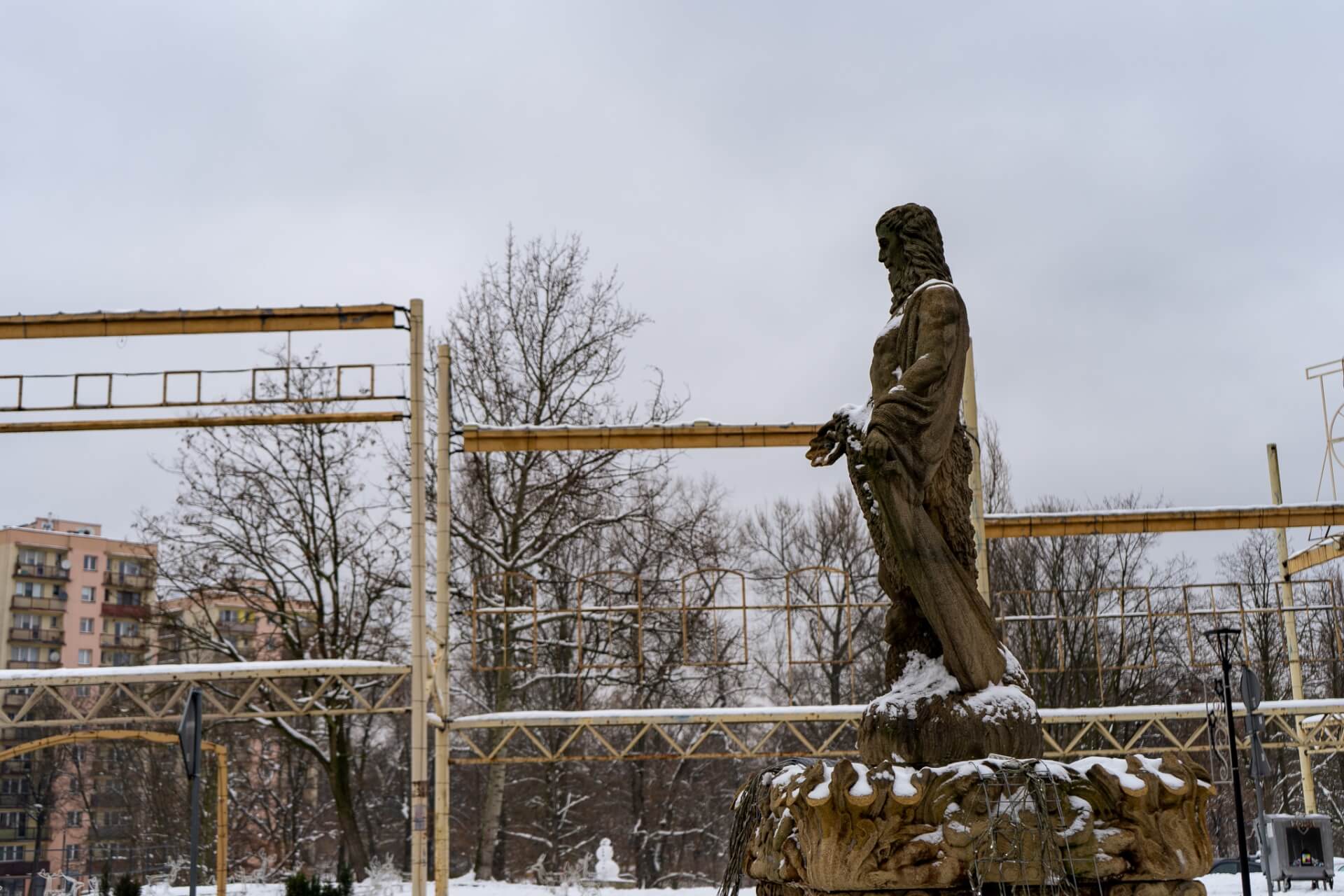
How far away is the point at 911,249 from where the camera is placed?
547 cm

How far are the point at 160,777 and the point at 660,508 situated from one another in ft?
56.7

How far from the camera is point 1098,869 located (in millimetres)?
4047

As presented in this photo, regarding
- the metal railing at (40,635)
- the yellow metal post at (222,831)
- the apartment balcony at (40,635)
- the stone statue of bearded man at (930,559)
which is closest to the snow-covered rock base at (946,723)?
the stone statue of bearded man at (930,559)

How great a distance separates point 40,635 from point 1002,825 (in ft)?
217

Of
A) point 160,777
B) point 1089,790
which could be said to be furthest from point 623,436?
point 160,777

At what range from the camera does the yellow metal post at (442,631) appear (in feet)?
48.2

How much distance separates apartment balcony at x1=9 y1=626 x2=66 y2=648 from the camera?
6003 cm

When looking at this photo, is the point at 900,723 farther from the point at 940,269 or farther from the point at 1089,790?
the point at 940,269

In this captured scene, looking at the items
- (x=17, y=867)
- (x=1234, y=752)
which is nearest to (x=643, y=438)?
(x=1234, y=752)

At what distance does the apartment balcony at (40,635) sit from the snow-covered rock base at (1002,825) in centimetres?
6289

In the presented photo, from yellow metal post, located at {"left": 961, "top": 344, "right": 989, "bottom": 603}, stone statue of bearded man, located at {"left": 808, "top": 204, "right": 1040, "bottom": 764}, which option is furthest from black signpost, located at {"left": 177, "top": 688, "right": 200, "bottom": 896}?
yellow metal post, located at {"left": 961, "top": 344, "right": 989, "bottom": 603}

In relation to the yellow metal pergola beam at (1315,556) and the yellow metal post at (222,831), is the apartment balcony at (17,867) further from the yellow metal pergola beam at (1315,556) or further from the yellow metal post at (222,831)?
the yellow metal pergola beam at (1315,556)

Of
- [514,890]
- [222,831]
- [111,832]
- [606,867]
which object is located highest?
[222,831]

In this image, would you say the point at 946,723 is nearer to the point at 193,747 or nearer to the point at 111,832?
the point at 193,747
